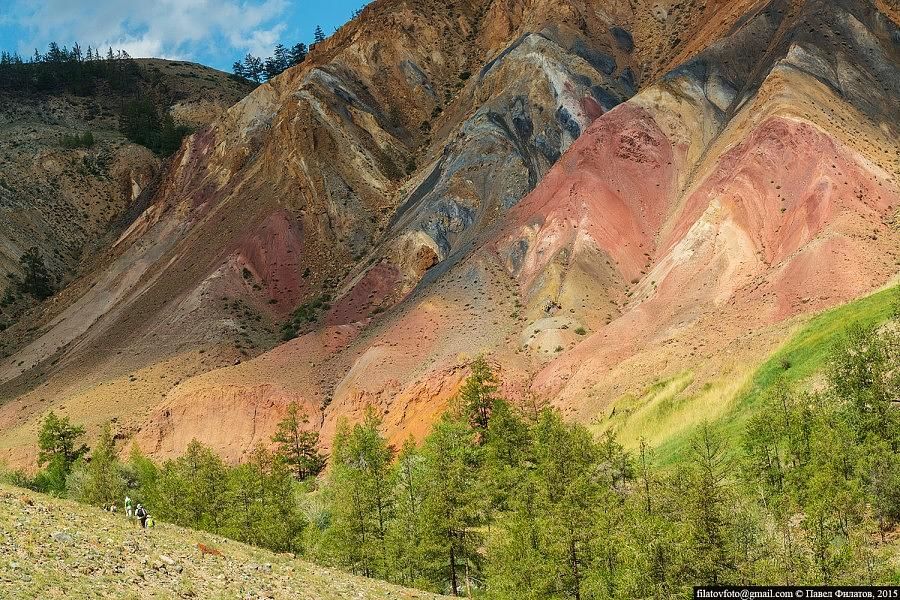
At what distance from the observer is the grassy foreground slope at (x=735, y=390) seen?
145ft

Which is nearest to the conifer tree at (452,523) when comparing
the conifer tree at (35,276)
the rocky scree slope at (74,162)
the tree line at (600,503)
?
the tree line at (600,503)

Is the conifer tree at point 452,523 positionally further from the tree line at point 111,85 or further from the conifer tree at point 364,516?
the tree line at point 111,85

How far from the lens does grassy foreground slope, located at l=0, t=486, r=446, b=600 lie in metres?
20.7

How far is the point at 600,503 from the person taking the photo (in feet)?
116

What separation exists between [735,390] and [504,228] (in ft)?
119

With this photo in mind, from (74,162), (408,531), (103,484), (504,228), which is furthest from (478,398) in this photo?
(74,162)

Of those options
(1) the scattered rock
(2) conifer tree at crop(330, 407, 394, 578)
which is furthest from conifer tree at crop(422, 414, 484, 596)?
(1) the scattered rock

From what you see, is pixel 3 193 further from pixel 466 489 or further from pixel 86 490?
pixel 466 489

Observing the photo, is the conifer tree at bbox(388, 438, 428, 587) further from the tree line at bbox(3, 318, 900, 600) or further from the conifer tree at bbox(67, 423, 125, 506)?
the conifer tree at bbox(67, 423, 125, 506)

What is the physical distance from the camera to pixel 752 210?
68.3m

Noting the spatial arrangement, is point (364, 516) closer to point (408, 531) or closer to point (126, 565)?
point (408, 531)

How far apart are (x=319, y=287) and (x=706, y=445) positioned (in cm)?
5653

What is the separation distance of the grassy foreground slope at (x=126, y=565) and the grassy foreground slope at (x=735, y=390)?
21.0 m

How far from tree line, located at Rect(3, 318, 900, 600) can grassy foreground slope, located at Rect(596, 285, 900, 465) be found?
1762 millimetres
